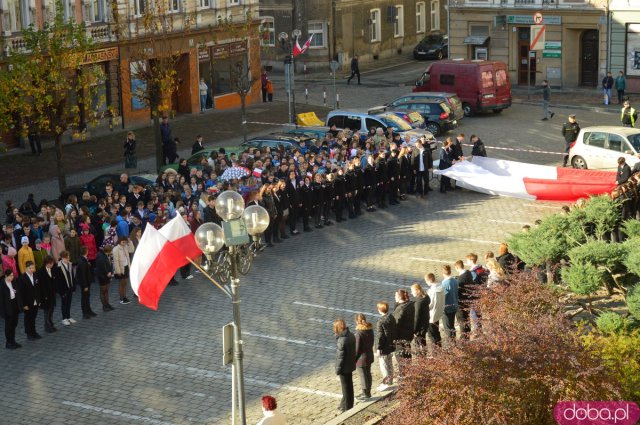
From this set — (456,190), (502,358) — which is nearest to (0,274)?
(502,358)

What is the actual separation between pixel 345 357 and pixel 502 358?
3.89m

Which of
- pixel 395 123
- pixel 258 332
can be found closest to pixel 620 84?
pixel 395 123

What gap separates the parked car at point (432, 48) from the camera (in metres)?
66.8

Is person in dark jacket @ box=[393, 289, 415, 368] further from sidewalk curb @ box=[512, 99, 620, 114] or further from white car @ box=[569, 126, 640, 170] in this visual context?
sidewalk curb @ box=[512, 99, 620, 114]

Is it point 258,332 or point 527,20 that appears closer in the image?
point 258,332

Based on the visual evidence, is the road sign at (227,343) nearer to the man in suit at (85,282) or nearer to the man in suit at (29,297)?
the man in suit at (29,297)

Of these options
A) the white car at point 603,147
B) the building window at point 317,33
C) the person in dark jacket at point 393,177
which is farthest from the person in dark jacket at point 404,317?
the building window at point 317,33

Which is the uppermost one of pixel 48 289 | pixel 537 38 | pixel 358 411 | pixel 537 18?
pixel 537 18

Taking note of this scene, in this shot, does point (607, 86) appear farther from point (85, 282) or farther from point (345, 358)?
point (345, 358)

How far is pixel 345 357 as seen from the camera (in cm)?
1878

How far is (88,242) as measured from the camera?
2620 centimetres

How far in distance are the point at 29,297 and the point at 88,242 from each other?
11.4 ft

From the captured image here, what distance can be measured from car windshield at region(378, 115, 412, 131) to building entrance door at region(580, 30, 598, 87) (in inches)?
668

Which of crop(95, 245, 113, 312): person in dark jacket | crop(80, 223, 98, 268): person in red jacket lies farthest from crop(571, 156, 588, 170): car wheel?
crop(95, 245, 113, 312): person in dark jacket
